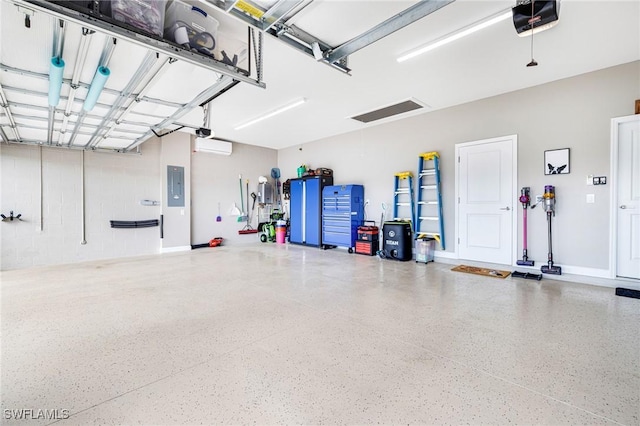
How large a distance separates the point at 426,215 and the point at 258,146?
561cm

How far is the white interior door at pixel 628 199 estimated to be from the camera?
3.74 metres

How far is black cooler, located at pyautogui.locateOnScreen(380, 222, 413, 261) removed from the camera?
5684 millimetres

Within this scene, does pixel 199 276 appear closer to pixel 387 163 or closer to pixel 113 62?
pixel 113 62

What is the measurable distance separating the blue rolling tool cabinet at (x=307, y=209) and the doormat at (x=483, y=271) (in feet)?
11.7

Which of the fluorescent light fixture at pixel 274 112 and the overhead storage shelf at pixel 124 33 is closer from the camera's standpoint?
the overhead storage shelf at pixel 124 33

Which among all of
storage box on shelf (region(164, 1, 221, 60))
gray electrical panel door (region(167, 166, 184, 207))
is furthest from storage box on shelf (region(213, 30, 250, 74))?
gray electrical panel door (region(167, 166, 184, 207))

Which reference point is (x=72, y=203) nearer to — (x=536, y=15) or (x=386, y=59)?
(x=386, y=59)

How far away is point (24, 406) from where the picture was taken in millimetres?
1583

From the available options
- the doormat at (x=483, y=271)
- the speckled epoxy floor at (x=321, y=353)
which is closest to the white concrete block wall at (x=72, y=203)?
the speckled epoxy floor at (x=321, y=353)

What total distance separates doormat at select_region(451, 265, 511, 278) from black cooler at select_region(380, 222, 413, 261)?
3.32ft

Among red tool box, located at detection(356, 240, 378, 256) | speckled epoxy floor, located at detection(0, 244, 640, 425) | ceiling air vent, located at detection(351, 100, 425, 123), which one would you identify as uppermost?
ceiling air vent, located at detection(351, 100, 425, 123)

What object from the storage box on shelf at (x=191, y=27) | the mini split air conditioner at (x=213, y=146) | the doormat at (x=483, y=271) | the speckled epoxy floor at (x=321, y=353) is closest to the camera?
the speckled epoxy floor at (x=321, y=353)

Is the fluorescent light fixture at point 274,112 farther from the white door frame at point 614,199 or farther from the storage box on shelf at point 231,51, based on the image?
the white door frame at point 614,199

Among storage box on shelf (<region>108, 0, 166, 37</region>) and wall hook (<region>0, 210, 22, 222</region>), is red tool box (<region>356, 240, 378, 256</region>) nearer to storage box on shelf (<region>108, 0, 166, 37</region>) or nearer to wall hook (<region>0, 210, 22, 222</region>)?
storage box on shelf (<region>108, 0, 166, 37</region>)
